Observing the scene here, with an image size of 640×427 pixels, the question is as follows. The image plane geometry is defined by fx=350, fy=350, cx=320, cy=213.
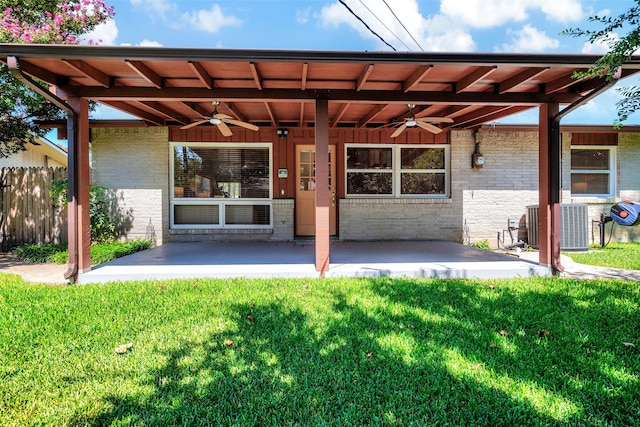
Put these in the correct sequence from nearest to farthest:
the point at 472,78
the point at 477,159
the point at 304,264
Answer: the point at 472,78
the point at 304,264
the point at 477,159

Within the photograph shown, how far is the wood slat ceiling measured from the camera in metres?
3.96

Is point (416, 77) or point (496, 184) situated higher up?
point (416, 77)

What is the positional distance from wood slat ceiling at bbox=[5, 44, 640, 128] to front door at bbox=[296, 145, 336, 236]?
3.58m

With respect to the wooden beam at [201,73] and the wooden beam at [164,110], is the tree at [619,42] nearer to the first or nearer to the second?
the wooden beam at [201,73]

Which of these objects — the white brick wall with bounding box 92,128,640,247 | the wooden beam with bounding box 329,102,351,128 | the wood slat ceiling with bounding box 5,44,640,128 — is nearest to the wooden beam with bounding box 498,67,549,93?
the wood slat ceiling with bounding box 5,44,640,128

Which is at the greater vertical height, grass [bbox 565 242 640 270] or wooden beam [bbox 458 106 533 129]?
wooden beam [bbox 458 106 533 129]

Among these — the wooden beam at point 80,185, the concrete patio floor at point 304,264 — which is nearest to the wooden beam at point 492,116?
the concrete patio floor at point 304,264

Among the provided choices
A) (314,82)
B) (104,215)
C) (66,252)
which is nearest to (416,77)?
(314,82)

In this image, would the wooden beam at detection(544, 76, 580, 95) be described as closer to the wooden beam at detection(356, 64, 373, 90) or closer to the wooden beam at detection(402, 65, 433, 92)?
the wooden beam at detection(402, 65, 433, 92)

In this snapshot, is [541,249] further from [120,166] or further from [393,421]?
[120,166]

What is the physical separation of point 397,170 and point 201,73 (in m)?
5.57

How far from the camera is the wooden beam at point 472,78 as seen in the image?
14.1 feet

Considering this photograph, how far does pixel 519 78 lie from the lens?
462cm

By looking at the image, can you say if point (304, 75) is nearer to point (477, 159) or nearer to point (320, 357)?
point (320, 357)
